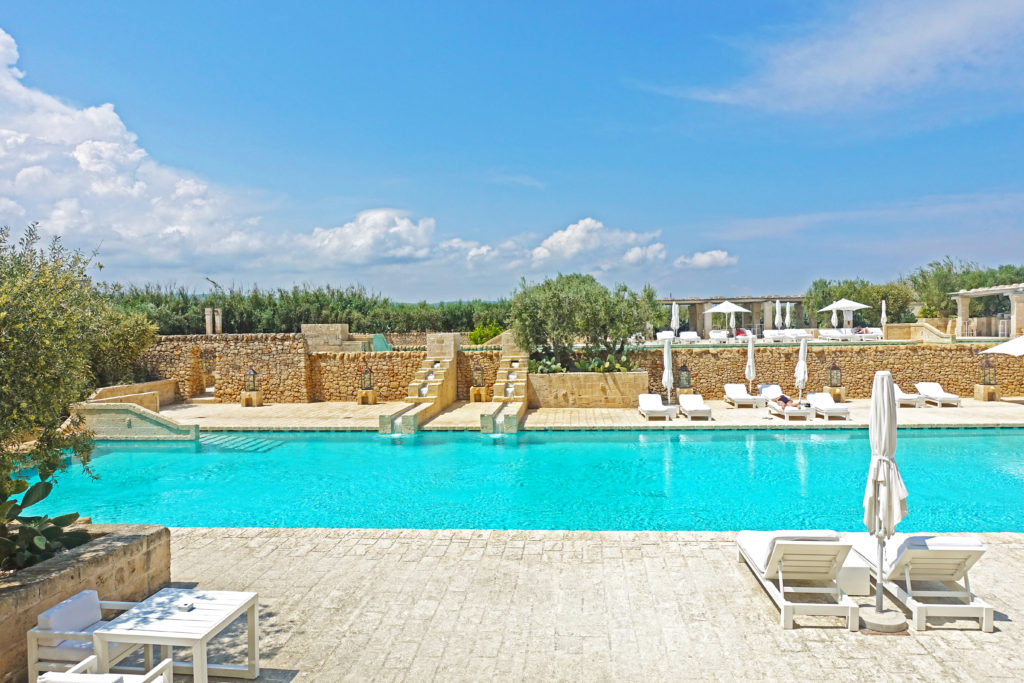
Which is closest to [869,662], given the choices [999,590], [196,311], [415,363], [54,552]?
[999,590]

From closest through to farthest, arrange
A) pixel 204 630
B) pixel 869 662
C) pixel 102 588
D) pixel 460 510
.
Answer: pixel 204 630, pixel 869 662, pixel 102 588, pixel 460 510

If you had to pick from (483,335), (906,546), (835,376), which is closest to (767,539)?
(906,546)

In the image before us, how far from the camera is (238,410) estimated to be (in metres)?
19.0

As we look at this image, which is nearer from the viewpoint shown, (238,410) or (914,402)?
(914,402)

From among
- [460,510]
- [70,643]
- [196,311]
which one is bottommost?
[460,510]

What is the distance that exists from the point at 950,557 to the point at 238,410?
58.8ft

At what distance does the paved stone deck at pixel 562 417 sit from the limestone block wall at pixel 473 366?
1261 mm

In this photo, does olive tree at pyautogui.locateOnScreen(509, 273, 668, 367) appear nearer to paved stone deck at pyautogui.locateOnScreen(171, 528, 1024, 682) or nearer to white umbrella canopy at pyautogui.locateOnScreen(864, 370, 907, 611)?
paved stone deck at pyautogui.locateOnScreen(171, 528, 1024, 682)

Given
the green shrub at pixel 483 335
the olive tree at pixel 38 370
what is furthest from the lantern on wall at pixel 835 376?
the olive tree at pixel 38 370

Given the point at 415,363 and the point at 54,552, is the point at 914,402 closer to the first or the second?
the point at 415,363

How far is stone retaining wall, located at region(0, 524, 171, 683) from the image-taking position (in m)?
4.09

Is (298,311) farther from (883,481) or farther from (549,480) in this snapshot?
(883,481)

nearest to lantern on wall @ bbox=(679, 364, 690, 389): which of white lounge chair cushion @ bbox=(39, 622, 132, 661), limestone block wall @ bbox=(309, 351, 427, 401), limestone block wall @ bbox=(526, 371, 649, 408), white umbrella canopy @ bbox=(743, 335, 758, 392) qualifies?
white umbrella canopy @ bbox=(743, 335, 758, 392)

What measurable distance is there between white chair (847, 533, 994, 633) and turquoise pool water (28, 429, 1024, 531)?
334cm
